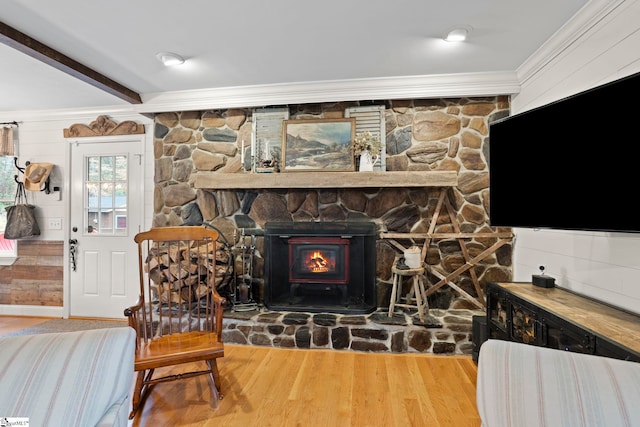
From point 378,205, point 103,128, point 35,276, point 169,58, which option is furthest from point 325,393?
point 35,276

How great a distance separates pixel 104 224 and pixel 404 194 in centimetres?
342

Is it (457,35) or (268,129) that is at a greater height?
(457,35)

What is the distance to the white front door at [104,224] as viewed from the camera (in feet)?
11.9

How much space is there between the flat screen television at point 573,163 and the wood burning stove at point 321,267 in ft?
3.93

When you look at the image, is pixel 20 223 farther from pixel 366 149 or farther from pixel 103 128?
pixel 366 149

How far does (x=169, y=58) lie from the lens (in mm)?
2471

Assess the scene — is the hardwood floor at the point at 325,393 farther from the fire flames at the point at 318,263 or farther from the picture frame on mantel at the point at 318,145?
the picture frame on mantel at the point at 318,145

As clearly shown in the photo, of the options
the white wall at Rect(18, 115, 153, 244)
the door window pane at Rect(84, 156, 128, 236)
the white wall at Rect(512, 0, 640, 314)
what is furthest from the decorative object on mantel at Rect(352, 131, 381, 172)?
the white wall at Rect(18, 115, 153, 244)

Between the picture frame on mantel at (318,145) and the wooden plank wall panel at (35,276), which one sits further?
the wooden plank wall panel at (35,276)

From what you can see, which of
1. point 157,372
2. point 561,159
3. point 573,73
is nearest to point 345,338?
point 157,372

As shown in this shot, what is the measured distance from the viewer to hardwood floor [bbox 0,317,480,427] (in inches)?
72.6

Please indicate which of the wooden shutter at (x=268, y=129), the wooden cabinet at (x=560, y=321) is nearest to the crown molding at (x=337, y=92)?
the wooden shutter at (x=268, y=129)

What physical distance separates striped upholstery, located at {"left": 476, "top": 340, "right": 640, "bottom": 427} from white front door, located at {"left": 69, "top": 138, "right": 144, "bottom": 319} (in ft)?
A: 12.2

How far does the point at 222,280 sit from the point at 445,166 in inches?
95.4
